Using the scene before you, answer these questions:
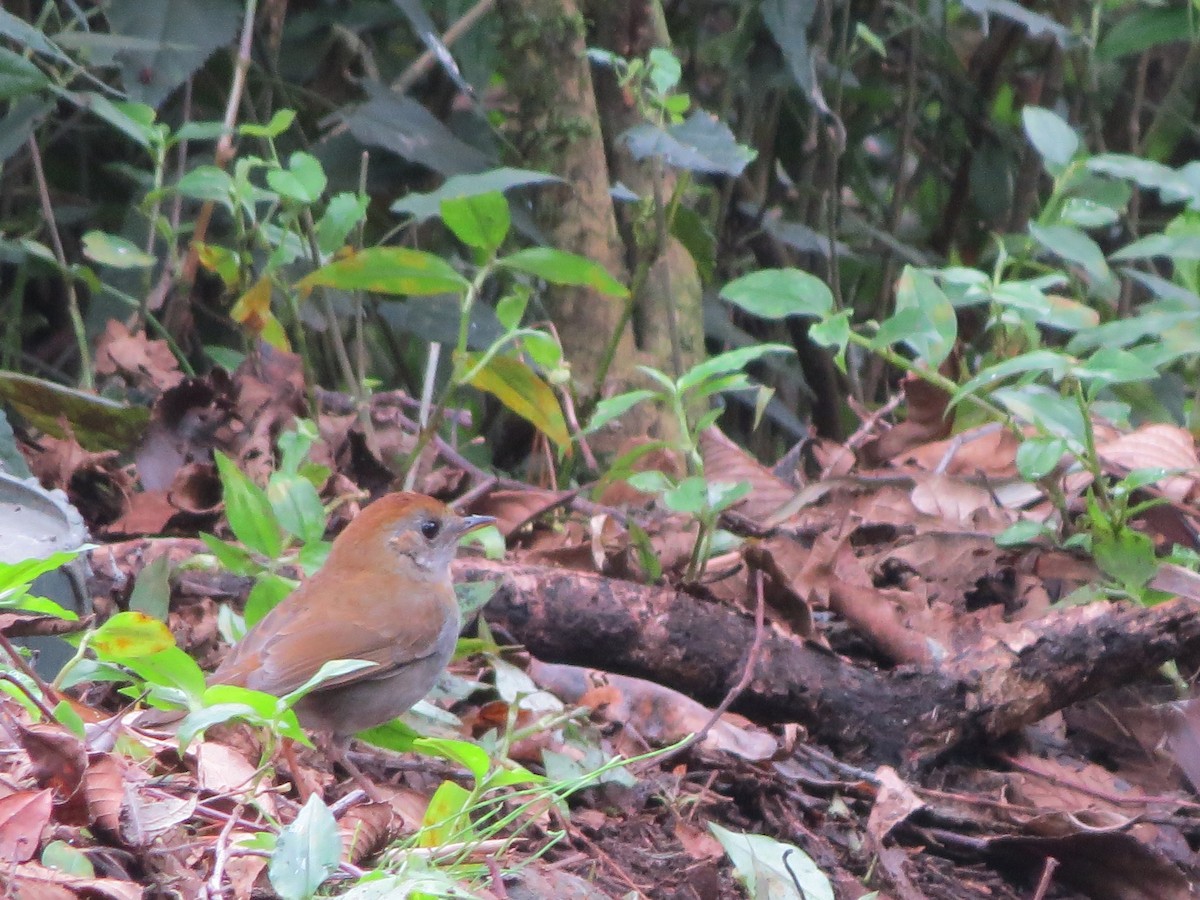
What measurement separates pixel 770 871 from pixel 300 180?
2219 mm

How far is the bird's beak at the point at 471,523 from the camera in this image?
3.87 metres

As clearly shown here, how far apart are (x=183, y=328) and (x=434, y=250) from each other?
1.06 metres

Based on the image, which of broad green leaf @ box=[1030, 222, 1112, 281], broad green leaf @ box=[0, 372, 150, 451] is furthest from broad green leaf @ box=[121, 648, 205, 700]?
broad green leaf @ box=[1030, 222, 1112, 281]

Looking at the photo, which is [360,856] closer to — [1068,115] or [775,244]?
[775,244]

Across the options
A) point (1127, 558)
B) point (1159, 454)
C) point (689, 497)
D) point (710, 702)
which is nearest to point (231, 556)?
point (689, 497)

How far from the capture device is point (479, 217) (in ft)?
12.4

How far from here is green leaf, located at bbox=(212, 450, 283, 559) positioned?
3.27 meters

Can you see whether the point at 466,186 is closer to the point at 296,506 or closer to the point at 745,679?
the point at 296,506

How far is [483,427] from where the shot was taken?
18.8ft

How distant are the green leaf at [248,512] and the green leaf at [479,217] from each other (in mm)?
890

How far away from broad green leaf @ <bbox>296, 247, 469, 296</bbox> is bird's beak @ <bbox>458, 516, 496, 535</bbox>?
60cm

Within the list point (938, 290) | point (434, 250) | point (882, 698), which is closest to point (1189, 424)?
point (938, 290)

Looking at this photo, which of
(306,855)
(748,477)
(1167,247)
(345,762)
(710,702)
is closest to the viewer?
(306,855)

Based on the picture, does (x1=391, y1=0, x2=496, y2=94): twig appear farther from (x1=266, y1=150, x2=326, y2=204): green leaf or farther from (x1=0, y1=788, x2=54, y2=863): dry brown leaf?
(x1=0, y1=788, x2=54, y2=863): dry brown leaf
